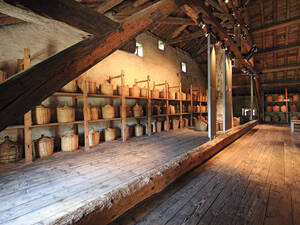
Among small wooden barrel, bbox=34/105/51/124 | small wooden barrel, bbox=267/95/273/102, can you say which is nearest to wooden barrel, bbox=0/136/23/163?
small wooden barrel, bbox=34/105/51/124

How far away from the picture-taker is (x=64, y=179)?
2.26 metres

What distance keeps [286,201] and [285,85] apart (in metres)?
12.5

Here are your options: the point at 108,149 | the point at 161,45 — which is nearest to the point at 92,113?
the point at 108,149

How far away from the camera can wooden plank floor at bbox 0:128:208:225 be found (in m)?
1.57

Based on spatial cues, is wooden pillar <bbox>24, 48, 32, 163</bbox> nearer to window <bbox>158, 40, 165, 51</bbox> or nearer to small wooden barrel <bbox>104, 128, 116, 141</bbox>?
small wooden barrel <bbox>104, 128, 116, 141</bbox>

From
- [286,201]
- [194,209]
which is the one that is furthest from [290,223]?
[194,209]

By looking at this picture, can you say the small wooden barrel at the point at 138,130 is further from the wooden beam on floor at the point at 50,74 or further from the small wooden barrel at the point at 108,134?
the wooden beam on floor at the point at 50,74

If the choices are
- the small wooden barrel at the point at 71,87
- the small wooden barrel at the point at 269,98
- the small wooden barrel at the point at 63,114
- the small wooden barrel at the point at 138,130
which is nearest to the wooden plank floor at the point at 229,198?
the small wooden barrel at the point at 63,114

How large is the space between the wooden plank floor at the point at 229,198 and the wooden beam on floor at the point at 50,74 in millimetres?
1269

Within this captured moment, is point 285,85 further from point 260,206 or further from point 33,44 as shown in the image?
point 33,44

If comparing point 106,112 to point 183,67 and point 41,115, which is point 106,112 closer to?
point 41,115

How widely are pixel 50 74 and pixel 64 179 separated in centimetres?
192

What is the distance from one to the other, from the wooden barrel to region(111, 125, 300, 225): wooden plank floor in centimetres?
295

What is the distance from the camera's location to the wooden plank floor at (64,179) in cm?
157
